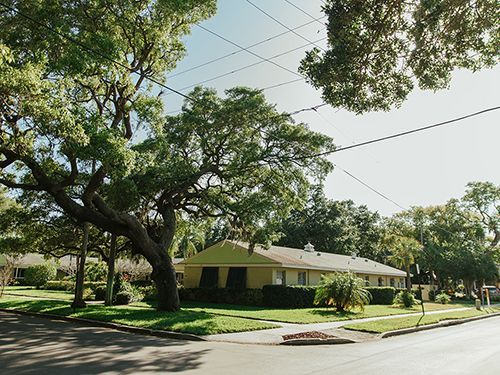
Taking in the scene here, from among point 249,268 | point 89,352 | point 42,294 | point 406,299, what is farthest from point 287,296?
point 42,294

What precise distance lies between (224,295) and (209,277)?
3.69 metres

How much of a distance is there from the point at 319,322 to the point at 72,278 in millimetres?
36196

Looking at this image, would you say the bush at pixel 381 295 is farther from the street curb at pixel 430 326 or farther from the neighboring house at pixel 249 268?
the street curb at pixel 430 326

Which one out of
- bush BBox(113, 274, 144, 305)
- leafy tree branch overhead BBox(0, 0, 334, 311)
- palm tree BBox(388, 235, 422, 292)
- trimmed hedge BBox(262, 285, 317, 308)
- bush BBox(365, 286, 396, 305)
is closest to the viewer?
leafy tree branch overhead BBox(0, 0, 334, 311)

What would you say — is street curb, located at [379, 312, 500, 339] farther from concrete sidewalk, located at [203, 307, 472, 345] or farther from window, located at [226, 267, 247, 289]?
window, located at [226, 267, 247, 289]

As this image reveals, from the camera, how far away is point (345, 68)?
9773 millimetres

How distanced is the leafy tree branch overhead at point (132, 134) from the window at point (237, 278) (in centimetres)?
797

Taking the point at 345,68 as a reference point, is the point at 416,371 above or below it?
below

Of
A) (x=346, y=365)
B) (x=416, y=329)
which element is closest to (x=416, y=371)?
(x=346, y=365)

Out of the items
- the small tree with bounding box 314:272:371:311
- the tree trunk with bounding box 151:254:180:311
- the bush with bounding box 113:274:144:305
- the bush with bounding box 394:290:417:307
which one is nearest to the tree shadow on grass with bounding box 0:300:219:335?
the tree trunk with bounding box 151:254:180:311

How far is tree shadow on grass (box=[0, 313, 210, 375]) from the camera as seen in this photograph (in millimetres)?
8109

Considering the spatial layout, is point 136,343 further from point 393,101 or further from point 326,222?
point 326,222

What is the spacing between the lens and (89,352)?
984 cm

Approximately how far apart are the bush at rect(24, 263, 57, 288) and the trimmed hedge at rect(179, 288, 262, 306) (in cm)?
2113
